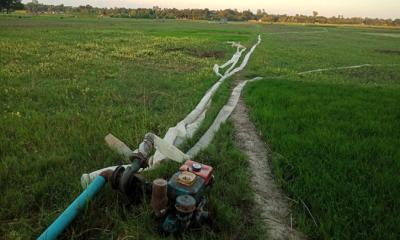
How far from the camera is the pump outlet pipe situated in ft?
6.93

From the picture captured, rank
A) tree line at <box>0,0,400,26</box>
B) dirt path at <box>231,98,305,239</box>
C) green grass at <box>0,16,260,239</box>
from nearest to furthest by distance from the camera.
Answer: green grass at <box>0,16,260,239</box>, dirt path at <box>231,98,305,239</box>, tree line at <box>0,0,400,26</box>

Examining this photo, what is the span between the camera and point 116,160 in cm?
358

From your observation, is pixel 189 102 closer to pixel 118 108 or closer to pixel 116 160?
pixel 118 108

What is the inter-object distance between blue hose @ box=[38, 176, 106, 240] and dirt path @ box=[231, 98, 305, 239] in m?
1.49

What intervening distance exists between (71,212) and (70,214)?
2cm

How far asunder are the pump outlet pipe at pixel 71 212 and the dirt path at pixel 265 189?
1.48m

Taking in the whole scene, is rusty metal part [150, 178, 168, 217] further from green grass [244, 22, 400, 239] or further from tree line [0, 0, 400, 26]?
tree line [0, 0, 400, 26]

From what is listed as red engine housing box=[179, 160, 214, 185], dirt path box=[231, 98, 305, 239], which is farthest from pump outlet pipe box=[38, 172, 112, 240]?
dirt path box=[231, 98, 305, 239]

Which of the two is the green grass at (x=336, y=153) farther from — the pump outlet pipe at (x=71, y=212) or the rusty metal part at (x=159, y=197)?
the pump outlet pipe at (x=71, y=212)

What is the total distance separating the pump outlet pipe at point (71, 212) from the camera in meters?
2.11

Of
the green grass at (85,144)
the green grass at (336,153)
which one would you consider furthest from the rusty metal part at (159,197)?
the green grass at (336,153)

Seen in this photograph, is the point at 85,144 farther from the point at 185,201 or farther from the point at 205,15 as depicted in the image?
the point at 205,15

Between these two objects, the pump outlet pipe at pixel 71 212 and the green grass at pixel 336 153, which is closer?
the pump outlet pipe at pixel 71 212

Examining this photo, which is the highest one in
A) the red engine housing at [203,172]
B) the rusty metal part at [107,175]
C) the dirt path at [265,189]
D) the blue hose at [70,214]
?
the rusty metal part at [107,175]
